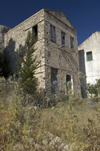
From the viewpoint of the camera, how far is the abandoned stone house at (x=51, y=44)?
8.79 m

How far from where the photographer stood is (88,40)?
13.2 metres

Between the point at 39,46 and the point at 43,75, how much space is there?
247 centimetres

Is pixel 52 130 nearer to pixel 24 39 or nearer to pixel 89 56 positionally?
pixel 24 39

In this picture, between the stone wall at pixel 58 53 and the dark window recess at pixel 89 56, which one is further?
the dark window recess at pixel 89 56

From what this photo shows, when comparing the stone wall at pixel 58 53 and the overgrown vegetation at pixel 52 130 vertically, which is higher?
the stone wall at pixel 58 53

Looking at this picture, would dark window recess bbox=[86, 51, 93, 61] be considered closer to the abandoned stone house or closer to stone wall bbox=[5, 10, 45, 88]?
the abandoned stone house

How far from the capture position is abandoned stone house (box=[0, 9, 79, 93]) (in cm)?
879

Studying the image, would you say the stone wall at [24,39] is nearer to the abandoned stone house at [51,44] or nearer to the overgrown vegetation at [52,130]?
the abandoned stone house at [51,44]

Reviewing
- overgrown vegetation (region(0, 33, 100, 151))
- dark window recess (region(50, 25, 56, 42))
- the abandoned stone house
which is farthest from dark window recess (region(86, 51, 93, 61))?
overgrown vegetation (region(0, 33, 100, 151))

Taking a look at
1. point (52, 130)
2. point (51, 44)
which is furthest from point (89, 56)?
point (52, 130)

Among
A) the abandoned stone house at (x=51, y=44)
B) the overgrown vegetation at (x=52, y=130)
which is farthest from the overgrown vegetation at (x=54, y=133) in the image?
the abandoned stone house at (x=51, y=44)

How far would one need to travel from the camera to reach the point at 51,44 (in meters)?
9.51

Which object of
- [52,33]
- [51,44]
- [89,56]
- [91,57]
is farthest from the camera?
[89,56]

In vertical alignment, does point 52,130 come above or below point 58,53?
below
